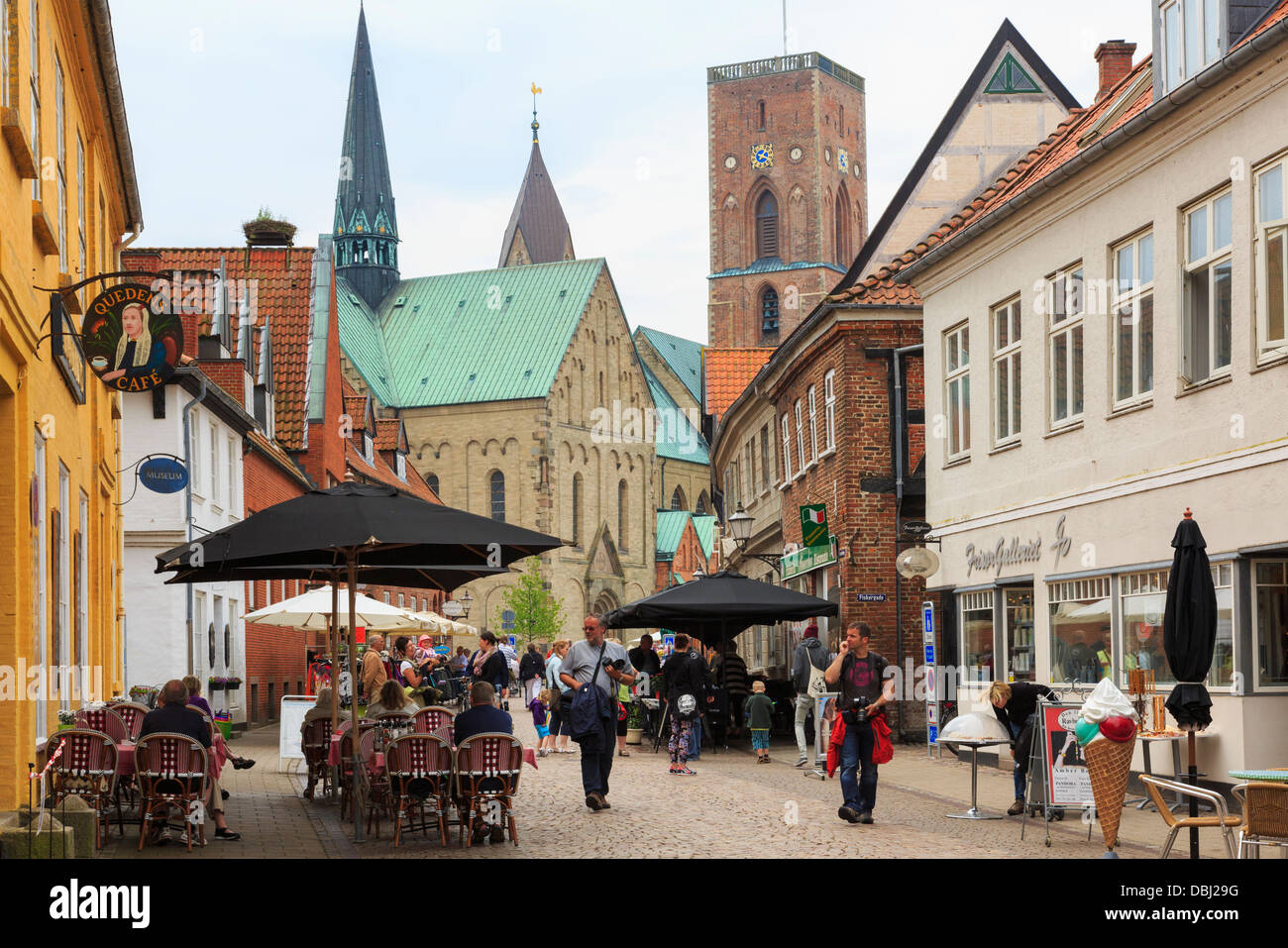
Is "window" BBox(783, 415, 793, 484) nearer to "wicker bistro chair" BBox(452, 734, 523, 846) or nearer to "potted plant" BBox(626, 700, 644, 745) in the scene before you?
"potted plant" BBox(626, 700, 644, 745)

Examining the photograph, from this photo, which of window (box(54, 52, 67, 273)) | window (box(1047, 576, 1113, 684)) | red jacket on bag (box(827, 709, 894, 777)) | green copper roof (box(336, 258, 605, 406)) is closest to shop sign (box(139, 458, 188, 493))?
window (box(54, 52, 67, 273))

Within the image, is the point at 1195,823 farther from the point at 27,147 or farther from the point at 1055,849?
the point at 27,147

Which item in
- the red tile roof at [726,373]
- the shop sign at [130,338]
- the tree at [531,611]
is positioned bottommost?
the tree at [531,611]

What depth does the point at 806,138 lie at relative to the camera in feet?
306

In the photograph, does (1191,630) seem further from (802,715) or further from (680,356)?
(680,356)

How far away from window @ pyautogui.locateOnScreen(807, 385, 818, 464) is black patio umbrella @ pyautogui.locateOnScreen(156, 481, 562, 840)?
14204mm

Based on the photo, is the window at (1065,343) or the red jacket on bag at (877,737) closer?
the red jacket on bag at (877,737)

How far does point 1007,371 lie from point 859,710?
709cm

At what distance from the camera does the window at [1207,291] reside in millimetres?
14414

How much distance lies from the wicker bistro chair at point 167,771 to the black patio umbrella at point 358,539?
127 cm

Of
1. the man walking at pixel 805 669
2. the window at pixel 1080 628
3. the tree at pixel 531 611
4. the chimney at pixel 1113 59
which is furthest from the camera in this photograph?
the tree at pixel 531 611

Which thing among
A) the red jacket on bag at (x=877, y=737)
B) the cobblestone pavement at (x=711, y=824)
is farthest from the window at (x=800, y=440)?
the red jacket on bag at (x=877, y=737)

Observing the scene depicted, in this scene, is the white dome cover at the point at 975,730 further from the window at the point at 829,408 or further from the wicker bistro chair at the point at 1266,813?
the window at the point at 829,408

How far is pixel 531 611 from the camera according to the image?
81.0 meters
